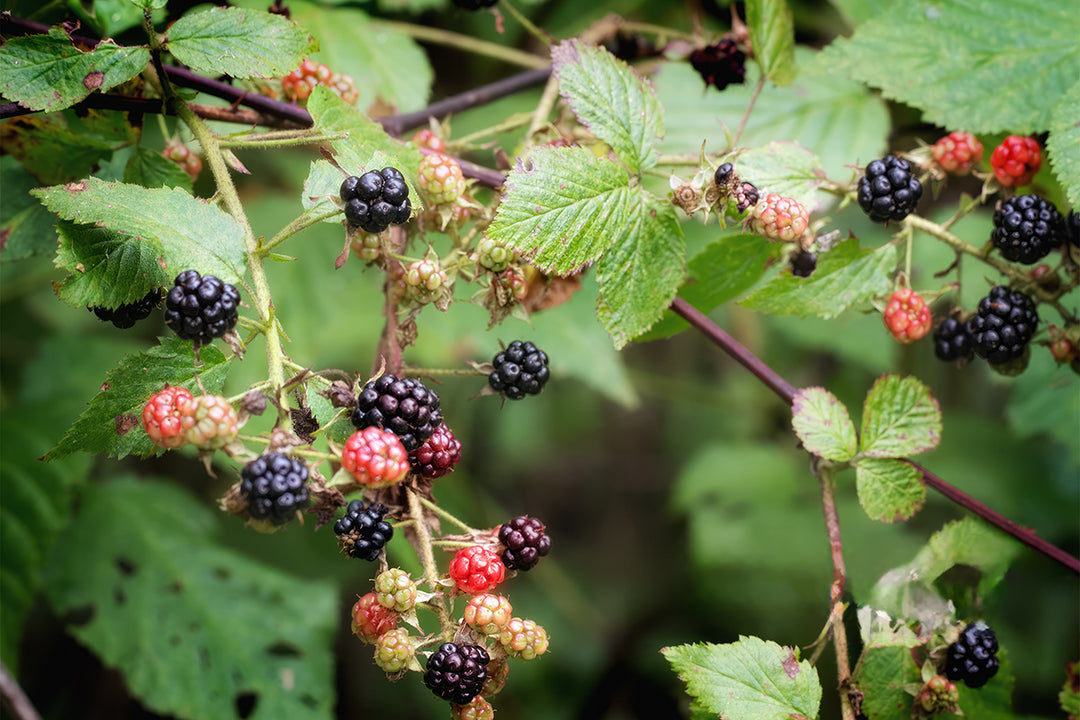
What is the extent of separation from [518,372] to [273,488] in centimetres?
46

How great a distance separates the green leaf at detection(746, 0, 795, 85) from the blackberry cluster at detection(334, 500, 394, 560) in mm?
1076

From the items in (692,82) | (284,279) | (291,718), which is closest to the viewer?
(291,718)

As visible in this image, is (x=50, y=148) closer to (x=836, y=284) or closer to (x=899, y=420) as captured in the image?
(x=836, y=284)

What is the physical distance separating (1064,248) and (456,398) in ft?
7.93

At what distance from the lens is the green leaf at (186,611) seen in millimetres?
1916

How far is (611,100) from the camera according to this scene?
1.27m

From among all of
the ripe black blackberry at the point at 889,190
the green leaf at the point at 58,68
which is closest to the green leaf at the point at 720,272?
the ripe black blackberry at the point at 889,190

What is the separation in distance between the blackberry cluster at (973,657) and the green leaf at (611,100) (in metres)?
0.90

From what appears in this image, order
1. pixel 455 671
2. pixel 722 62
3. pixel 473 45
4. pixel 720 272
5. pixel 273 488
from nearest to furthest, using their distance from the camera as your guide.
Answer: pixel 273 488
pixel 455 671
pixel 720 272
pixel 722 62
pixel 473 45

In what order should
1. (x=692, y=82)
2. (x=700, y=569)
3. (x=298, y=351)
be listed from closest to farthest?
(x=692, y=82) < (x=298, y=351) < (x=700, y=569)

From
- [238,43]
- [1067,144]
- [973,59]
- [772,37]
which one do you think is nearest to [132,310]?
[238,43]

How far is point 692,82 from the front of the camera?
2.01m

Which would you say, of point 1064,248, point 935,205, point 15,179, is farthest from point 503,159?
point 935,205

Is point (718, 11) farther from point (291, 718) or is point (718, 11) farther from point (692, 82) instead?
point (291, 718)
